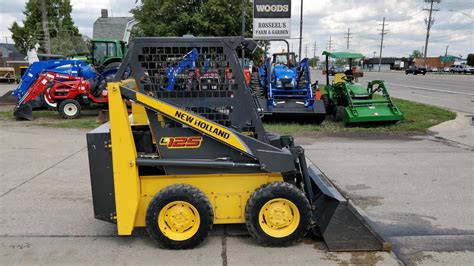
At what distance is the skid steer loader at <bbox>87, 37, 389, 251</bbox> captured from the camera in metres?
3.63

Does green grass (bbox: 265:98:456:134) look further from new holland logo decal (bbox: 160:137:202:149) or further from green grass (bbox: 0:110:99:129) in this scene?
new holland logo decal (bbox: 160:137:202:149)

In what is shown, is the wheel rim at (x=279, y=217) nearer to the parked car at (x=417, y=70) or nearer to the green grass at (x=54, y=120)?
the green grass at (x=54, y=120)

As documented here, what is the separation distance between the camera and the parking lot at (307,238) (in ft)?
12.0

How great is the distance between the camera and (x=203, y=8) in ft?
86.0

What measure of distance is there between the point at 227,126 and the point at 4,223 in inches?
106

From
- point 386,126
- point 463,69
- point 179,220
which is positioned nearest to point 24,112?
point 179,220

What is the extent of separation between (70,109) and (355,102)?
8.29m

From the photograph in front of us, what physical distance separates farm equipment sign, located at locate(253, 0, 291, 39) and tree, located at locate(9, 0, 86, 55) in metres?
26.2

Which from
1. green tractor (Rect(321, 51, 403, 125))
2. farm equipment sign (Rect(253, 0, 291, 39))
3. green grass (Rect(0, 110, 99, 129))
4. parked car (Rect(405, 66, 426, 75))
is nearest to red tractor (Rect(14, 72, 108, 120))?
green grass (Rect(0, 110, 99, 129))

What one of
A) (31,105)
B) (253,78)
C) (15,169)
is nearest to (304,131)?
(253,78)

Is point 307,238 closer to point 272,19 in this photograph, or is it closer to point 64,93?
point 64,93

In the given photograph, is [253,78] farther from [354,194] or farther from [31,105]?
[354,194]

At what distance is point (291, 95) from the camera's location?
11.1m

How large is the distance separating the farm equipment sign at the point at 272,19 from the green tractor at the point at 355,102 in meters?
2.72
